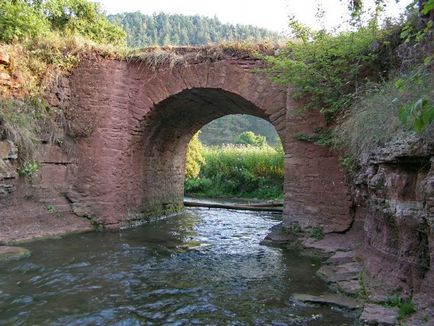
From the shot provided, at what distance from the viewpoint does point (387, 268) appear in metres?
4.64

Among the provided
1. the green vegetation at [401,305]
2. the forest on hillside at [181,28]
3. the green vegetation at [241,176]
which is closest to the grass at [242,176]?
the green vegetation at [241,176]

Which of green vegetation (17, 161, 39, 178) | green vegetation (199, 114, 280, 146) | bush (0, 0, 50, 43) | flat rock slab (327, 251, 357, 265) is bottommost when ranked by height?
flat rock slab (327, 251, 357, 265)

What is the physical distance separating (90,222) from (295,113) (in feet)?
14.3

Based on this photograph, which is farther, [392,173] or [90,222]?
[90,222]

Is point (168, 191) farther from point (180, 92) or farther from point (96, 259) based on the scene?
point (96, 259)

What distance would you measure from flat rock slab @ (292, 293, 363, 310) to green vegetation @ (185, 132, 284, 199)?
11568 mm

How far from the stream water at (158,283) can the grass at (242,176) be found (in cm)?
919

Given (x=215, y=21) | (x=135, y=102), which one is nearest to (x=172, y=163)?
(x=135, y=102)

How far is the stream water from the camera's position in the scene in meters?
4.18

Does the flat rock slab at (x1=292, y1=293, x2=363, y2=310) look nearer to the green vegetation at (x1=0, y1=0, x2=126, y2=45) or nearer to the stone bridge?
the stone bridge

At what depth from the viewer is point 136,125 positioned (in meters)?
8.84

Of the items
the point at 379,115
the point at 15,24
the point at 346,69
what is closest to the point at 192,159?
the point at 15,24

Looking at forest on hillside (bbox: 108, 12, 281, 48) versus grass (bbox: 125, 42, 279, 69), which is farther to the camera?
forest on hillside (bbox: 108, 12, 281, 48)

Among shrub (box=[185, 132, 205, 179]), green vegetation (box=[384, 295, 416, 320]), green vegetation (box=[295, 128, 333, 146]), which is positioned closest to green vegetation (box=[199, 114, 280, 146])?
shrub (box=[185, 132, 205, 179])
